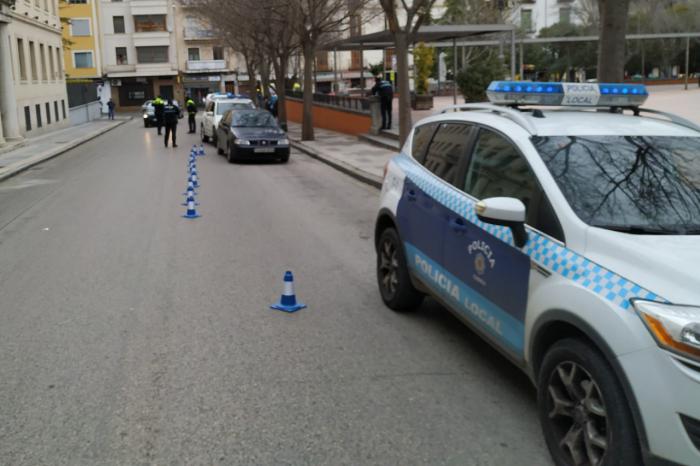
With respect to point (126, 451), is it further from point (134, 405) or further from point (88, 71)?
point (88, 71)

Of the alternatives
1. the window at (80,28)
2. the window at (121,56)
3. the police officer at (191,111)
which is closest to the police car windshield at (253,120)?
the police officer at (191,111)

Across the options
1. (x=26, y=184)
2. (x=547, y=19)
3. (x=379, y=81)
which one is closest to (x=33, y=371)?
(x=26, y=184)

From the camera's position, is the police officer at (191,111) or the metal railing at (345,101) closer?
the metal railing at (345,101)

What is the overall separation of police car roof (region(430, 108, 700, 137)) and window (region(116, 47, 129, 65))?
81259 mm

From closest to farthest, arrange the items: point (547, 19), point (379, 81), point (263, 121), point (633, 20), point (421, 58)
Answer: point (263, 121)
point (379, 81)
point (421, 58)
point (633, 20)
point (547, 19)

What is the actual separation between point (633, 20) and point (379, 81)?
43.0 meters

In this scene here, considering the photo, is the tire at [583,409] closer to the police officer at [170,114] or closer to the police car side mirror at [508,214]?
the police car side mirror at [508,214]

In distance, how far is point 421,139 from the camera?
630 centimetres

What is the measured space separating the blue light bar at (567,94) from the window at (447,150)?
0.38m

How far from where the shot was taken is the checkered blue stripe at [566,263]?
3.25m

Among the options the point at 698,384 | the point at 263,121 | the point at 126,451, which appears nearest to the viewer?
the point at 698,384

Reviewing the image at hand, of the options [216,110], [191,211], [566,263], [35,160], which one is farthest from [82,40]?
[566,263]

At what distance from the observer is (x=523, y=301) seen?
13.3ft

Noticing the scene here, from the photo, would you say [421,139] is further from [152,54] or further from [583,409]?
A: [152,54]
